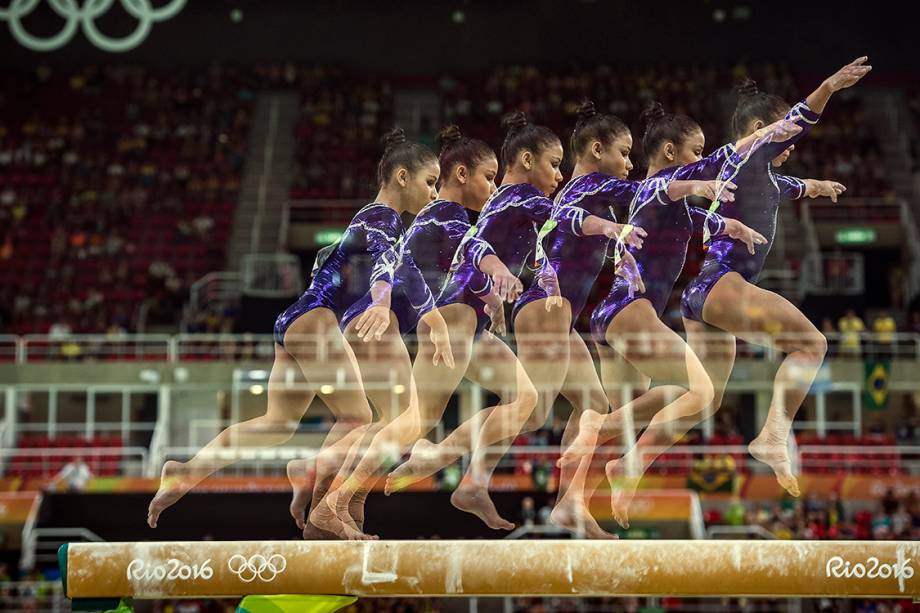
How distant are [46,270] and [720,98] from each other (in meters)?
12.7

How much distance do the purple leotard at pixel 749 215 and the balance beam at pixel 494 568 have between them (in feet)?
5.83

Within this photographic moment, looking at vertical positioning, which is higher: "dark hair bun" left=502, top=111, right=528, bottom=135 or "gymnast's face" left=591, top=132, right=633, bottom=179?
"dark hair bun" left=502, top=111, right=528, bottom=135

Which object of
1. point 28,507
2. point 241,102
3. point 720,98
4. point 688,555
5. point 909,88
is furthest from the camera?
point 241,102

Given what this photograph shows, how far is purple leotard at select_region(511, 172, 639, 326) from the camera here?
358 inches

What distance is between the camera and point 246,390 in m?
16.1

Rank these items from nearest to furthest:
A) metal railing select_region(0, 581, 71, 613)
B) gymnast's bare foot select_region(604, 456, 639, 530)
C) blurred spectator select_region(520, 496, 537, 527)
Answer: gymnast's bare foot select_region(604, 456, 639, 530), blurred spectator select_region(520, 496, 537, 527), metal railing select_region(0, 581, 71, 613)

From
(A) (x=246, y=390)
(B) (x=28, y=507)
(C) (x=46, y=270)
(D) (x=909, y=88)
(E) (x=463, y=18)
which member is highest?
(E) (x=463, y=18)

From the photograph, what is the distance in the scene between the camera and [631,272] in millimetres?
8883

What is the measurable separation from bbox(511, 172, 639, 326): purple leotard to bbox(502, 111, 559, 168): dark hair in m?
0.35

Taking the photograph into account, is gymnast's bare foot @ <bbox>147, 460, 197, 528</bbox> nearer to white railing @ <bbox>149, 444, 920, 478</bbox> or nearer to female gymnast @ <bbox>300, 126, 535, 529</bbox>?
female gymnast @ <bbox>300, 126, 535, 529</bbox>

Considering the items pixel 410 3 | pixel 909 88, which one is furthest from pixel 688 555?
pixel 410 3

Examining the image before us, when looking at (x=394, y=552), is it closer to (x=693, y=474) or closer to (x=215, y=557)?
Result: (x=215, y=557)

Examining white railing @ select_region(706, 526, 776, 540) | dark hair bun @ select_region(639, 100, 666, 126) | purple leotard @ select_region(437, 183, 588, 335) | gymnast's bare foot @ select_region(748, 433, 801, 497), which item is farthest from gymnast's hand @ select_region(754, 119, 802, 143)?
white railing @ select_region(706, 526, 776, 540)

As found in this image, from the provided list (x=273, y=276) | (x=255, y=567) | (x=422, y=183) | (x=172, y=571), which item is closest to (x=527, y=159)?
(x=422, y=183)
